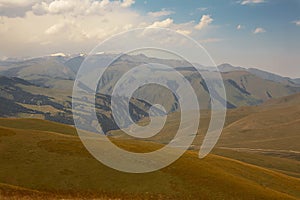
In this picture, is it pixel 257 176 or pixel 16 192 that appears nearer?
pixel 16 192

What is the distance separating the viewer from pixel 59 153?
64188 mm

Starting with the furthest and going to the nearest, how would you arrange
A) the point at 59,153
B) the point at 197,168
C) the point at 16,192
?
the point at 197,168
the point at 59,153
the point at 16,192

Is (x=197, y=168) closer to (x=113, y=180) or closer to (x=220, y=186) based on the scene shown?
(x=220, y=186)

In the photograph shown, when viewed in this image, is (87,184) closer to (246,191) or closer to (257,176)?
(246,191)

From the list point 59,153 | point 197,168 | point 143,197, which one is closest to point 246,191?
point 197,168

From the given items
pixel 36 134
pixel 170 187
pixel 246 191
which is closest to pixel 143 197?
pixel 170 187

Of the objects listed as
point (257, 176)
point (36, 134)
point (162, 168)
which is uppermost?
point (36, 134)

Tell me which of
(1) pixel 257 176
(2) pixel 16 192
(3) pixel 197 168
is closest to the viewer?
(2) pixel 16 192

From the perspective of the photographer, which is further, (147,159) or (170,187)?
(147,159)

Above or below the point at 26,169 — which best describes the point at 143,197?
below

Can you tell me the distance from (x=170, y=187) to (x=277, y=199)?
1798cm

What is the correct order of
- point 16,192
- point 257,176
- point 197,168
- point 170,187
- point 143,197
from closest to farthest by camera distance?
1. point 16,192
2. point 143,197
3. point 170,187
4. point 197,168
5. point 257,176

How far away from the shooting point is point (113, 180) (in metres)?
56.1

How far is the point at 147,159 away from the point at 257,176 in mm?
28476
